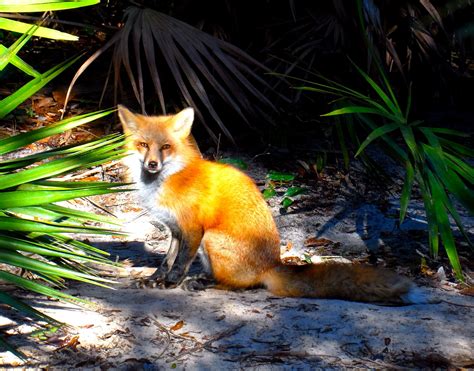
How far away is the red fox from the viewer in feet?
16.1

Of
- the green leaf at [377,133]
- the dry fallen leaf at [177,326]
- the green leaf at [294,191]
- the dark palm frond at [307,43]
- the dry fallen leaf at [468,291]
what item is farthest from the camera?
the dark palm frond at [307,43]

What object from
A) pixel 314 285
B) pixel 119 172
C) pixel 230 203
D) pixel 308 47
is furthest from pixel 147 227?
pixel 308 47

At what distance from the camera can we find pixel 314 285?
16.1 feet

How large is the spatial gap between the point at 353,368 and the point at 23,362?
1.80 meters

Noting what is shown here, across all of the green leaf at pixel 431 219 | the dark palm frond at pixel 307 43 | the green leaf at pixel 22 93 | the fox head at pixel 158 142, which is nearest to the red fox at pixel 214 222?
the fox head at pixel 158 142

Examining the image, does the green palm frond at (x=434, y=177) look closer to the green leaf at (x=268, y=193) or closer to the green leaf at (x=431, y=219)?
the green leaf at (x=431, y=219)

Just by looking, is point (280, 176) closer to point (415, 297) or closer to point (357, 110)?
point (357, 110)

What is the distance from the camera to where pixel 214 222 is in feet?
17.5

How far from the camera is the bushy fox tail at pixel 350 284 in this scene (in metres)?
4.77

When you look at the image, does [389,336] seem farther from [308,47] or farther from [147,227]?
[308,47]

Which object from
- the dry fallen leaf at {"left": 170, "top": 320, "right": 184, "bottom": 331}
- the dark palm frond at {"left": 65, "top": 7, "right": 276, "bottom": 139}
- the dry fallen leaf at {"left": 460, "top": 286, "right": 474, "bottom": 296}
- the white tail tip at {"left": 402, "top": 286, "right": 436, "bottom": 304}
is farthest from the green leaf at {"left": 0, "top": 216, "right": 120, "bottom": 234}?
the dark palm frond at {"left": 65, "top": 7, "right": 276, "bottom": 139}

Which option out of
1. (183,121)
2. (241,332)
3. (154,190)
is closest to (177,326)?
(241,332)

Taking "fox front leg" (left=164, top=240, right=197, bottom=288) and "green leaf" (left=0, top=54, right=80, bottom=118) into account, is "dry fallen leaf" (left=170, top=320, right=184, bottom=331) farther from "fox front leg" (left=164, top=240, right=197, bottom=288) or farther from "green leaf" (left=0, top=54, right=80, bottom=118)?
"green leaf" (left=0, top=54, right=80, bottom=118)

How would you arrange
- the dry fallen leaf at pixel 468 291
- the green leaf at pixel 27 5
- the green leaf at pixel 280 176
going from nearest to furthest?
the green leaf at pixel 27 5
the dry fallen leaf at pixel 468 291
the green leaf at pixel 280 176
